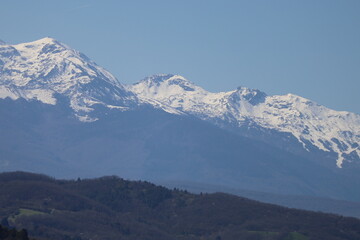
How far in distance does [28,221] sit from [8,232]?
69764mm

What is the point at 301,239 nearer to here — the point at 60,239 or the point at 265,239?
the point at 265,239

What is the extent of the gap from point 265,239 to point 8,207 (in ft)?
168

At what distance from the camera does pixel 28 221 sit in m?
187

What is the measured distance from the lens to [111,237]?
191250 mm

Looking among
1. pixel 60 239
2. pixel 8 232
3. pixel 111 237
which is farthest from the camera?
pixel 111 237

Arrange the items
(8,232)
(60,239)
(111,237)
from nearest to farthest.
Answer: (8,232), (60,239), (111,237)

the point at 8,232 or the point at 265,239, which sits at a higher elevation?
the point at 265,239

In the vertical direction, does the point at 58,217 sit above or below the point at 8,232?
above

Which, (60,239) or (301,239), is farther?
(301,239)

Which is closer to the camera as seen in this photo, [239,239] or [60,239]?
[60,239]

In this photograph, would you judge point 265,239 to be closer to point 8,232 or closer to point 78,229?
point 78,229

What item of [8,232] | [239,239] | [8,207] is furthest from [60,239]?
[8,232]

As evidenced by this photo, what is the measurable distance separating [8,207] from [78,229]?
52.8ft

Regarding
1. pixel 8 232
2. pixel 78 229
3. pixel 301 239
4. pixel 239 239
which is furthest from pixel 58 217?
pixel 8 232
